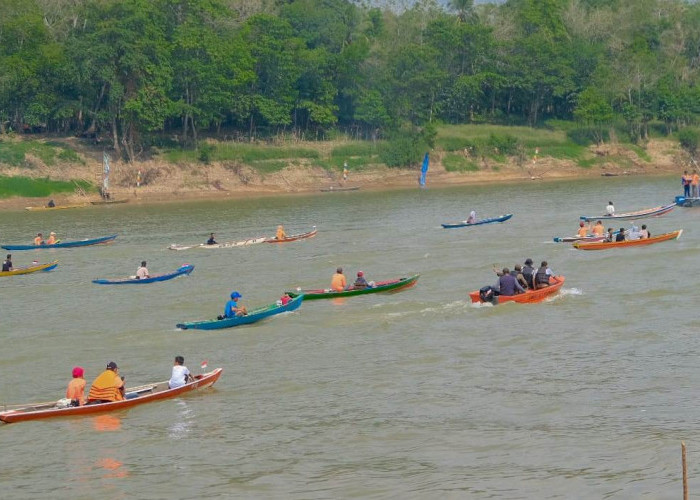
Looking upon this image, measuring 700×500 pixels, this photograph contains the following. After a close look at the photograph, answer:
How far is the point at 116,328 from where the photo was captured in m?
34.9

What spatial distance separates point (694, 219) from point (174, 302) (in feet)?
92.3

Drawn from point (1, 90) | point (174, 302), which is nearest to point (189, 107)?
point (1, 90)

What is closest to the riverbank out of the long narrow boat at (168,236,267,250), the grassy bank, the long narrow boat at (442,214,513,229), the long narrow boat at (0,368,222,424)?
the grassy bank

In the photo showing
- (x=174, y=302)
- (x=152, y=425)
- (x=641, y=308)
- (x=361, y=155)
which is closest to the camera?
(x=152, y=425)

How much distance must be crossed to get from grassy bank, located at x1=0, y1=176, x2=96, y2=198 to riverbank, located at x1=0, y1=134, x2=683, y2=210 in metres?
0.52

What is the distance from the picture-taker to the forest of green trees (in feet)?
273

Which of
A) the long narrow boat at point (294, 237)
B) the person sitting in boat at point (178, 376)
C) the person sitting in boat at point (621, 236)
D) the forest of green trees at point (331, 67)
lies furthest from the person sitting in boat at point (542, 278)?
the forest of green trees at point (331, 67)

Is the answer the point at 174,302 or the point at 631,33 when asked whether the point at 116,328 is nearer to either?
the point at 174,302

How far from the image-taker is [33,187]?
3086 inches

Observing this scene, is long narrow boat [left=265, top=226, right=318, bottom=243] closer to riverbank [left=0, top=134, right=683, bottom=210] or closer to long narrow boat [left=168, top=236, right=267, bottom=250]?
long narrow boat [left=168, top=236, right=267, bottom=250]

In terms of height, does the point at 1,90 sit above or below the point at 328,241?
above

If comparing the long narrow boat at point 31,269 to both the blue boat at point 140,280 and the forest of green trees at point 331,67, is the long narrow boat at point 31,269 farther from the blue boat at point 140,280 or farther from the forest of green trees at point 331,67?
the forest of green trees at point 331,67

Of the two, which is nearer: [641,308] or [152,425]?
[152,425]

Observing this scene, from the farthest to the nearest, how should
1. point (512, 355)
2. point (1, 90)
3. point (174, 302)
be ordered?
1. point (1, 90)
2. point (174, 302)
3. point (512, 355)
